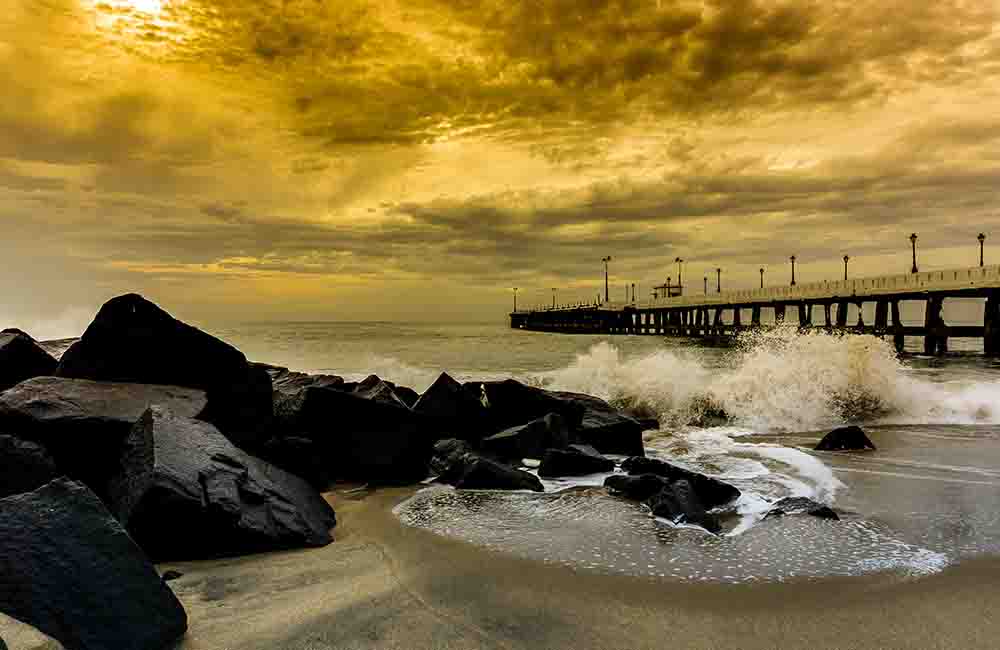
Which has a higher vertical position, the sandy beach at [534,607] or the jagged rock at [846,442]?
the sandy beach at [534,607]

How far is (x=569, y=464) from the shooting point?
7.51 meters

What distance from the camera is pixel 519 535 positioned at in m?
5.09

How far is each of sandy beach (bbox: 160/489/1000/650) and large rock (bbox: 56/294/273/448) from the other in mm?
2854

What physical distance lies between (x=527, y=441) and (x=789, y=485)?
10.1 feet

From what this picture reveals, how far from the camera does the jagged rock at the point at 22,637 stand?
225cm

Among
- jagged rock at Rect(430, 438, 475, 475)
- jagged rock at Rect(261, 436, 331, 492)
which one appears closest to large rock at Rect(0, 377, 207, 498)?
jagged rock at Rect(261, 436, 331, 492)

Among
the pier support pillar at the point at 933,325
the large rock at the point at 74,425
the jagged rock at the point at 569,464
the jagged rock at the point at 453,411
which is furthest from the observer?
the pier support pillar at the point at 933,325

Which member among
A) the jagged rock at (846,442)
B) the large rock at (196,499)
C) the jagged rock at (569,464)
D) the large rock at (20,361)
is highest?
the large rock at (20,361)

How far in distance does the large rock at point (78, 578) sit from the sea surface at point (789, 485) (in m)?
2.40

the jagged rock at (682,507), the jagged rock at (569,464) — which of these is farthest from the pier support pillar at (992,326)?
the jagged rock at (682,507)

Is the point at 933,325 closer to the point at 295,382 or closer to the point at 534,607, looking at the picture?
the point at 295,382

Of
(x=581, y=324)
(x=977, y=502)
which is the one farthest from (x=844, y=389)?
(x=581, y=324)

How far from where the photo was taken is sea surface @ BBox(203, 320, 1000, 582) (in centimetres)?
459

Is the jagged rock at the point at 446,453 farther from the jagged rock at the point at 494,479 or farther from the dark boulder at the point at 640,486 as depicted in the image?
the dark boulder at the point at 640,486
